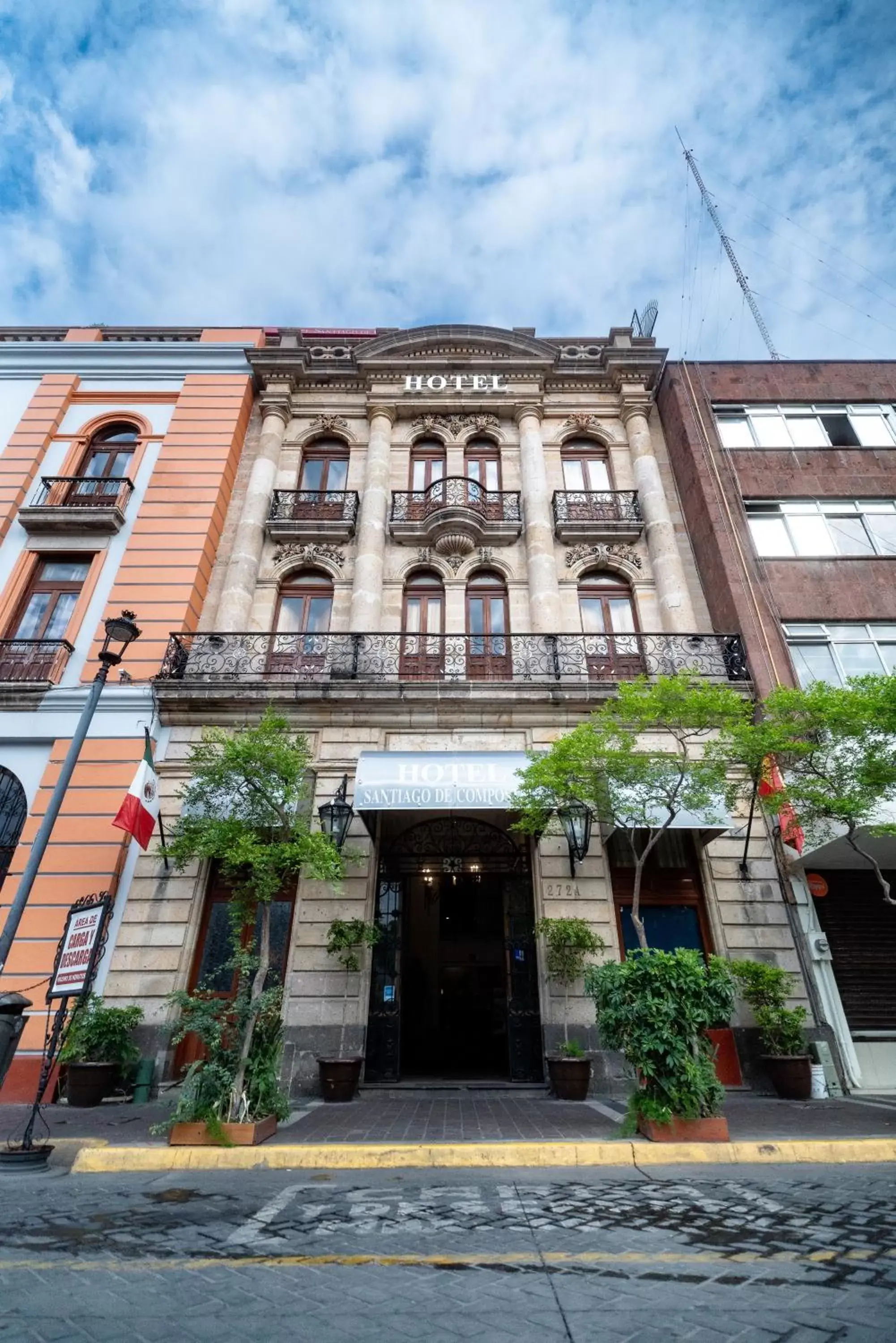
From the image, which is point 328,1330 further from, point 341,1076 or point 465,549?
point 465,549

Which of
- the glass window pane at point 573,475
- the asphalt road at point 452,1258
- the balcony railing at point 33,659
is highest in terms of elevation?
the glass window pane at point 573,475

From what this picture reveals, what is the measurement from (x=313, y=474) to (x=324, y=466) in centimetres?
39

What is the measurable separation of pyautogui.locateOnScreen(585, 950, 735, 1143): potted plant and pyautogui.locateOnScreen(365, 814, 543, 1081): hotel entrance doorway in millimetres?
4171

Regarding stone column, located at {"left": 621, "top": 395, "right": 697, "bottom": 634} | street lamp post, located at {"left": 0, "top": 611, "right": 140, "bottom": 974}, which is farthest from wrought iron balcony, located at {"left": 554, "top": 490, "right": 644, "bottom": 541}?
street lamp post, located at {"left": 0, "top": 611, "right": 140, "bottom": 974}

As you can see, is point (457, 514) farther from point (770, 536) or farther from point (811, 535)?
point (811, 535)

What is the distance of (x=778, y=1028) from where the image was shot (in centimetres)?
991

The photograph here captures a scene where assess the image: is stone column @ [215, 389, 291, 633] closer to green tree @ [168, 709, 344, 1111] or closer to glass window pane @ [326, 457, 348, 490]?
glass window pane @ [326, 457, 348, 490]

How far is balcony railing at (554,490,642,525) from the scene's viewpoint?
15.8m

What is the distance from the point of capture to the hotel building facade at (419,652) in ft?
35.5

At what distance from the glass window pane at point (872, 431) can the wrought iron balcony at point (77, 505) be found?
1835 cm

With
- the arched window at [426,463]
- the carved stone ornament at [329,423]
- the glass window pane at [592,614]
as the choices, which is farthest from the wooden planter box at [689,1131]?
the carved stone ornament at [329,423]

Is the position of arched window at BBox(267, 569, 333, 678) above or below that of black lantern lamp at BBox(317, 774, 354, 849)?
above

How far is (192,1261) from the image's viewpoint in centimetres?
397

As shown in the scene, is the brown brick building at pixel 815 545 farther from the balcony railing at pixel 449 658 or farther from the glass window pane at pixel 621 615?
the glass window pane at pixel 621 615
